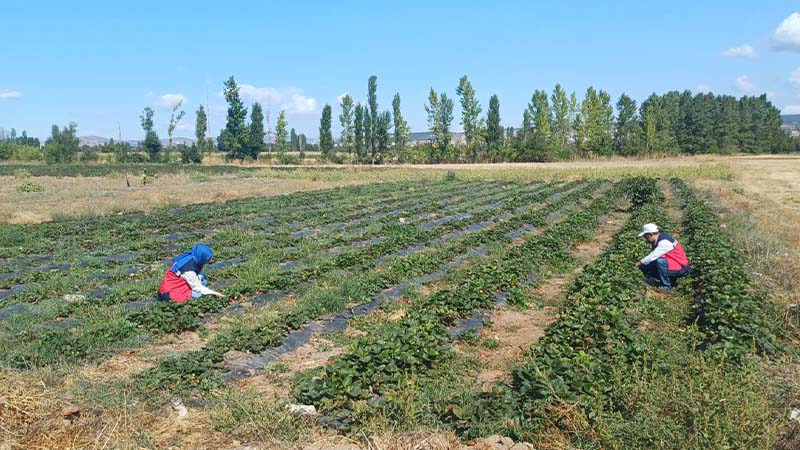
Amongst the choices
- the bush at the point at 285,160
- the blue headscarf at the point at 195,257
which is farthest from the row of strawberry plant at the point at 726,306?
the bush at the point at 285,160

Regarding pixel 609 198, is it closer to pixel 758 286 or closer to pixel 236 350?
pixel 758 286

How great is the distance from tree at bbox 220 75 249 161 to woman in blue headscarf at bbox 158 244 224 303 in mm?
64078

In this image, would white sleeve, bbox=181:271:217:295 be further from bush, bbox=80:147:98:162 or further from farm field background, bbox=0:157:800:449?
bush, bbox=80:147:98:162

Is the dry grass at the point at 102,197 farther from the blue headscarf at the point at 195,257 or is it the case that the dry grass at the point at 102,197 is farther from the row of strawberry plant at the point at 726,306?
the row of strawberry plant at the point at 726,306

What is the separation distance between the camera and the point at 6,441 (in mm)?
4293

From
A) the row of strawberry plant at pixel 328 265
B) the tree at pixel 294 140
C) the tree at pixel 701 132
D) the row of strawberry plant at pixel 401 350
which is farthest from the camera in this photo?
the tree at pixel 294 140

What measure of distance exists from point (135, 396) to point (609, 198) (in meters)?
22.7

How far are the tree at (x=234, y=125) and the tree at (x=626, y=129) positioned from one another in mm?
49612

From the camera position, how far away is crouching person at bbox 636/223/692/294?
32.9 feet

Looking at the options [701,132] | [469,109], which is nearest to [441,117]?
[469,109]

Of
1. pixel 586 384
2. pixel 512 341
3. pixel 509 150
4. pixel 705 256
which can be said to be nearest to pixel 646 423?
pixel 586 384

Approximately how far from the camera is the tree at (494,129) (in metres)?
75.8

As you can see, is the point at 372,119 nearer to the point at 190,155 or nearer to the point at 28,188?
the point at 190,155

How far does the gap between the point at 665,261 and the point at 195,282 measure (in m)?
8.01
